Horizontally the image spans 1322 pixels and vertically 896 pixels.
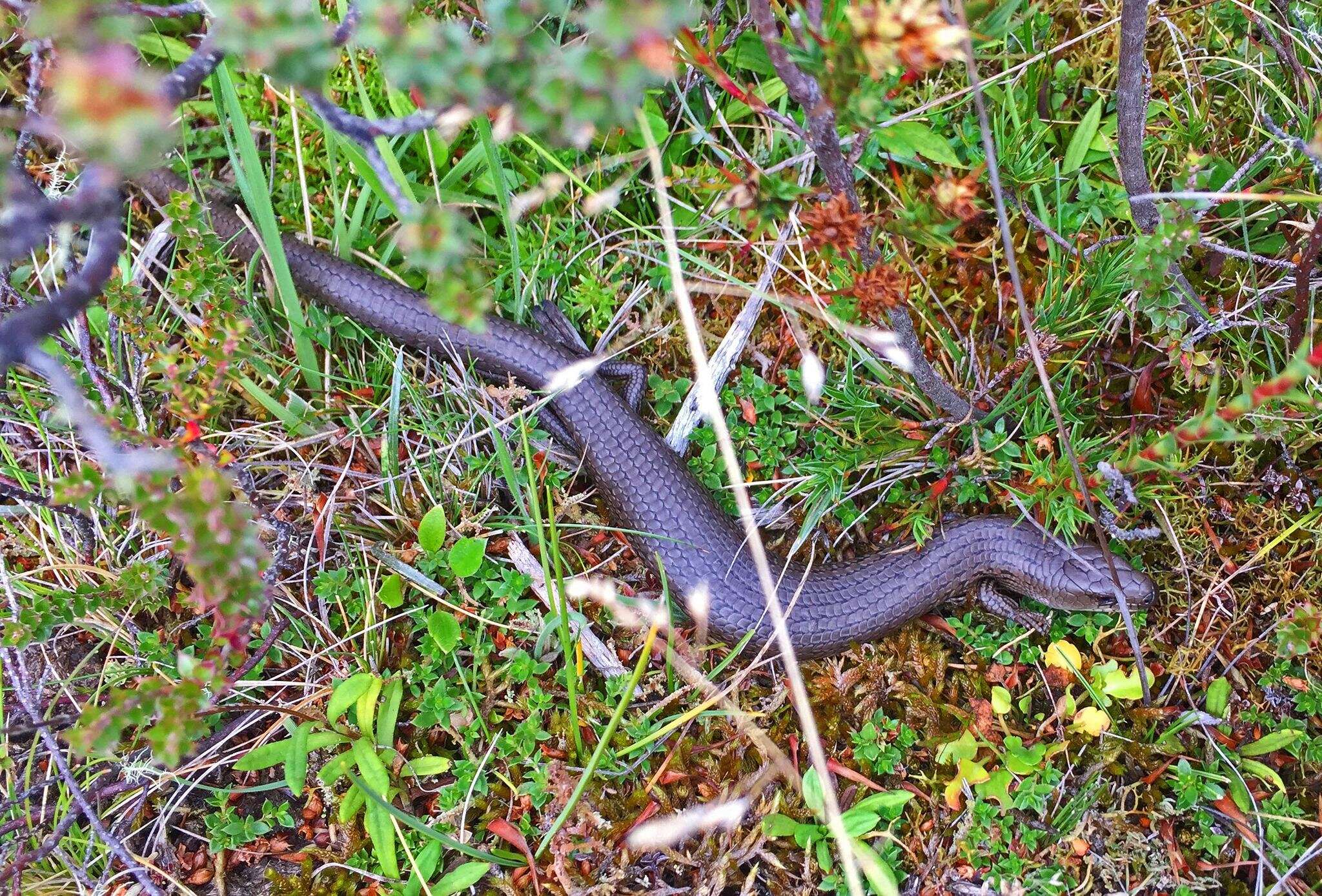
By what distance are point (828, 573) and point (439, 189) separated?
2.88m

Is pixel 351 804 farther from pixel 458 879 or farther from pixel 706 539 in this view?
pixel 706 539

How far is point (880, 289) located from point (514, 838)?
2995 mm

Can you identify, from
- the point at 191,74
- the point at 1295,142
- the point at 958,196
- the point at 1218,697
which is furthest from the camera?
the point at 1218,697

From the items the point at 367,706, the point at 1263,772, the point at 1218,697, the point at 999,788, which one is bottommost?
the point at 1263,772

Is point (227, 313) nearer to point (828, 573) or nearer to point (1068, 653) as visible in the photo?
point (828, 573)

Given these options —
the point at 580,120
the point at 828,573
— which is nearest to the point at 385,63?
the point at 580,120

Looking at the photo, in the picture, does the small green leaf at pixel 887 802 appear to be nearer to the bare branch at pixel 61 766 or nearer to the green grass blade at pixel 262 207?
the bare branch at pixel 61 766

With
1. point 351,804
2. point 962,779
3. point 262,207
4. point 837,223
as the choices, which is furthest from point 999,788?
point 262,207

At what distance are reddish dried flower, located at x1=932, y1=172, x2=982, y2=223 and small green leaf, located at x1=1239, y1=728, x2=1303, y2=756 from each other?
10.3 ft

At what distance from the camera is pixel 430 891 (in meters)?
3.98

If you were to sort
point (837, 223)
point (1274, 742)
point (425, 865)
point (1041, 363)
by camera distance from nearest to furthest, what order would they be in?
1. point (837, 223)
2. point (1041, 363)
3. point (425, 865)
4. point (1274, 742)

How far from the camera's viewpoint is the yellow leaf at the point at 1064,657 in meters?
4.29

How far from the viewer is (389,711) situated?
166 inches

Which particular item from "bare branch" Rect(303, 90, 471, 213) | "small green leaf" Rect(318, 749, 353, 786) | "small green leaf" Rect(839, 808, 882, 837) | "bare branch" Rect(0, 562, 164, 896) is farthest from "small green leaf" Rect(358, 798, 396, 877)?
"bare branch" Rect(303, 90, 471, 213)
